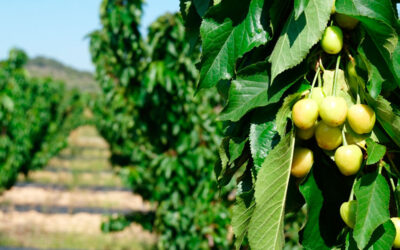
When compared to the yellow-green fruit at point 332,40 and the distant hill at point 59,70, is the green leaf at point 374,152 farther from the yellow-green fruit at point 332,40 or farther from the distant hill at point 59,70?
the distant hill at point 59,70

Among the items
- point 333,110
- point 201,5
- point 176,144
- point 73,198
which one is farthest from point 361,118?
point 73,198

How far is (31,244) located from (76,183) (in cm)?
594

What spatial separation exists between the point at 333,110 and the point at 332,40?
0.14m

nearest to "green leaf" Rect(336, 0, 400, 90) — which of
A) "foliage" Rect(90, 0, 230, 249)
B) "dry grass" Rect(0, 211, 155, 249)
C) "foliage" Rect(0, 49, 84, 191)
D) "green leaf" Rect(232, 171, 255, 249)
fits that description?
"green leaf" Rect(232, 171, 255, 249)

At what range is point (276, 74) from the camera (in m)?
0.80

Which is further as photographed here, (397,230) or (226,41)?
(226,41)

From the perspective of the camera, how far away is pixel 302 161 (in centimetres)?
81

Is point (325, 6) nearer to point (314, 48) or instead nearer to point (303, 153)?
point (314, 48)

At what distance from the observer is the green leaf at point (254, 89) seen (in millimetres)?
840

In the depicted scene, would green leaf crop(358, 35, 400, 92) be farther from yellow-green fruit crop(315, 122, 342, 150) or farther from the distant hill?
the distant hill

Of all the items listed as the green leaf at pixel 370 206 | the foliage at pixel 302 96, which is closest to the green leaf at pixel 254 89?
the foliage at pixel 302 96

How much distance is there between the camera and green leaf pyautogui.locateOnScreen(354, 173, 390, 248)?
0.72 metres

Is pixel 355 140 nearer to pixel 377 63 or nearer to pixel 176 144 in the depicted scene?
pixel 377 63

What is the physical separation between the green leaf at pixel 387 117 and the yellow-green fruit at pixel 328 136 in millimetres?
74
